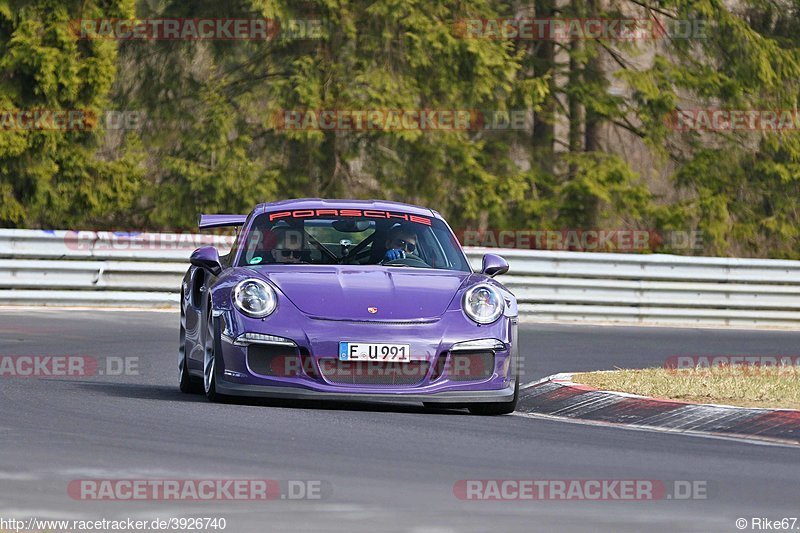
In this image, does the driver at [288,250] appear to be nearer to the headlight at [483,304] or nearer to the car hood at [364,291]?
the car hood at [364,291]

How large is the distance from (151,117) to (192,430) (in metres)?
20.2

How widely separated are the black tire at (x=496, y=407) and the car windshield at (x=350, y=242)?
3.32 feet

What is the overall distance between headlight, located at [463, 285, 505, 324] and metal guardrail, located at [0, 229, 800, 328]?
32.4 feet

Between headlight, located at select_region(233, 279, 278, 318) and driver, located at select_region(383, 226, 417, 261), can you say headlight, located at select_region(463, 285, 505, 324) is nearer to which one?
driver, located at select_region(383, 226, 417, 261)

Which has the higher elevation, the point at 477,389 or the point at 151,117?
the point at 151,117

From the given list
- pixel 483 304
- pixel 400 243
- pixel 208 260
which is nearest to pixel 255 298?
pixel 208 260

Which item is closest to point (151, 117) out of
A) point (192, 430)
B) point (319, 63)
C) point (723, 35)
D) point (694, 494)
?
point (319, 63)

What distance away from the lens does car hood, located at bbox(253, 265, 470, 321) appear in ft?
31.2

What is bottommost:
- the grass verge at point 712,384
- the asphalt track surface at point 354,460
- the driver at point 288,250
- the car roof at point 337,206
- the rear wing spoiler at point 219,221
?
the grass verge at point 712,384

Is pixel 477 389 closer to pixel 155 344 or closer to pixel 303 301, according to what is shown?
pixel 303 301

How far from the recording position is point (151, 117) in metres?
28.2

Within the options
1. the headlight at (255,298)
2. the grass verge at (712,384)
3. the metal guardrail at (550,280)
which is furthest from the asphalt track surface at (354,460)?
the metal guardrail at (550,280)

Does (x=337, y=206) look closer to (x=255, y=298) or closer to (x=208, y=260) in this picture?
(x=208, y=260)

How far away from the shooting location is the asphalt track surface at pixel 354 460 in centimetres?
623
